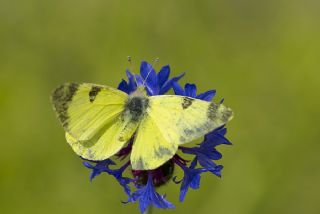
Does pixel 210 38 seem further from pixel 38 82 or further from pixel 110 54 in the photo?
pixel 38 82

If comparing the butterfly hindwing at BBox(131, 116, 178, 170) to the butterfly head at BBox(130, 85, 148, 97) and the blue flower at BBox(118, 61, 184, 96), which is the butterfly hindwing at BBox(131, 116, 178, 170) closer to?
the butterfly head at BBox(130, 85, 148, 97)

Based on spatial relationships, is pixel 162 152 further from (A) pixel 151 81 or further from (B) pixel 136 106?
(A) pixel 151 81

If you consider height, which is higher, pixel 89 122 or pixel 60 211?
pixel 89 122

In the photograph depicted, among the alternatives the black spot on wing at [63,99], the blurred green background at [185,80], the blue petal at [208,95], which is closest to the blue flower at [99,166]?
the black spot on wing at [63,99]

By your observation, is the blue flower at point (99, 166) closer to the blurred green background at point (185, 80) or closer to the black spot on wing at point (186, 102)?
the black spot on wing at point (186, 102)

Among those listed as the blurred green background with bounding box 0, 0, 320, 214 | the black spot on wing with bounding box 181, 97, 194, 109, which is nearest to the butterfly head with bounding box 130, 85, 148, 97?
the black spot on wing with bounding box 181, 97, 194, 109

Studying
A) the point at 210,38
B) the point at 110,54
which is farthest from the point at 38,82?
the point at 210,38
